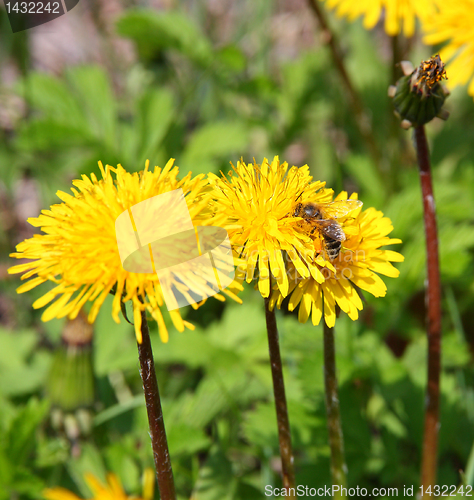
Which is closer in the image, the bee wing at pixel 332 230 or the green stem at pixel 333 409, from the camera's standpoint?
the bee wing at pixel 332 230

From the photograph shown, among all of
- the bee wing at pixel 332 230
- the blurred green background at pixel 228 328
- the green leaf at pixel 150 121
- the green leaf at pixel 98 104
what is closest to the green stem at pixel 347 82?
the blurred green background at pixel 228 328

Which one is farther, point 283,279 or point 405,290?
point 405,290

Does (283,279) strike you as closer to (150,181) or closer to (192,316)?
(150,181)

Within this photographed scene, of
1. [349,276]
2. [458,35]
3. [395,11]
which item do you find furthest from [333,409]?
[395,11]

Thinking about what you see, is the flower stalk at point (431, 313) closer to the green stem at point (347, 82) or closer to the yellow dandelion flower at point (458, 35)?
the yellow dandelion flower at point (458, 35)

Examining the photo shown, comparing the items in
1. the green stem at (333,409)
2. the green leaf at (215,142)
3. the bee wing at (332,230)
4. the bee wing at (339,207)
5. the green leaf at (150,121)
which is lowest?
the green stem at (333,409)

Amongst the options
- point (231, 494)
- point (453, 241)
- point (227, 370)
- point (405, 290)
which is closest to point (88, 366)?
point (227, 370)

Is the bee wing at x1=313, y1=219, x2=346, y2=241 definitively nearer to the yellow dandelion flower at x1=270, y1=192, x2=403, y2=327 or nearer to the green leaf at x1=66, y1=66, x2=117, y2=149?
the yellow dandelion flower at x1=270, y1=192, x2=403, y2=327
